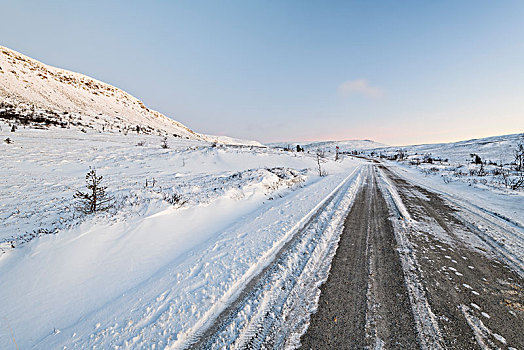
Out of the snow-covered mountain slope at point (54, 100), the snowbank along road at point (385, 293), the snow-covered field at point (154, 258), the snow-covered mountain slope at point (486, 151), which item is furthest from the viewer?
the snow-covered mountain slope at point (486, 151)

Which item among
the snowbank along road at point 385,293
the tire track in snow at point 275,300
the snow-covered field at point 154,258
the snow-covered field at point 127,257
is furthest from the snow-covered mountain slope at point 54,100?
the snowbank along road at point 385,293

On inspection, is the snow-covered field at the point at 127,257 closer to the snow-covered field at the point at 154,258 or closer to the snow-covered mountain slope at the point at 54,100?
the snow-covered field at the point at 154,258

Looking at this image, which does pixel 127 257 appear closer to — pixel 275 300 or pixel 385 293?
pixel 275 300

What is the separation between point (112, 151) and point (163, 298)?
1443cm

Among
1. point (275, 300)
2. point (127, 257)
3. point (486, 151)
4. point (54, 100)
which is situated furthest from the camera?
point (486, 151)

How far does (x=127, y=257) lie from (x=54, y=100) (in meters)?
40.9

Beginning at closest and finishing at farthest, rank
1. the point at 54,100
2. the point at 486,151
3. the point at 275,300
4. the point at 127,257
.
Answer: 1. the point at 275,300
2. the point at 127,257
3. the point at 54,100
4. the point at 486,151

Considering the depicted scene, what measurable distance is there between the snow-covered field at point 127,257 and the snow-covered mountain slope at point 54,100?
18085 mm

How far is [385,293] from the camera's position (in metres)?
2.49

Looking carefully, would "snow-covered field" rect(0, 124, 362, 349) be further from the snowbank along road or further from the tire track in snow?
the snowbank along road

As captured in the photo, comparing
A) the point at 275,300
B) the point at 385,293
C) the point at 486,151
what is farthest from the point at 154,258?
the point at 486,151

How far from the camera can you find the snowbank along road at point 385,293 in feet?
6.23

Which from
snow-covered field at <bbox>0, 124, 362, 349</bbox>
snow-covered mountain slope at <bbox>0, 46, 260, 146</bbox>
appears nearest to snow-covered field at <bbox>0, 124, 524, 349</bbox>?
snow-covered field at <bbox>0, 124, 362, 349</bbox>

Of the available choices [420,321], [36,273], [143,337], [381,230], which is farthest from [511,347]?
[36,273]
